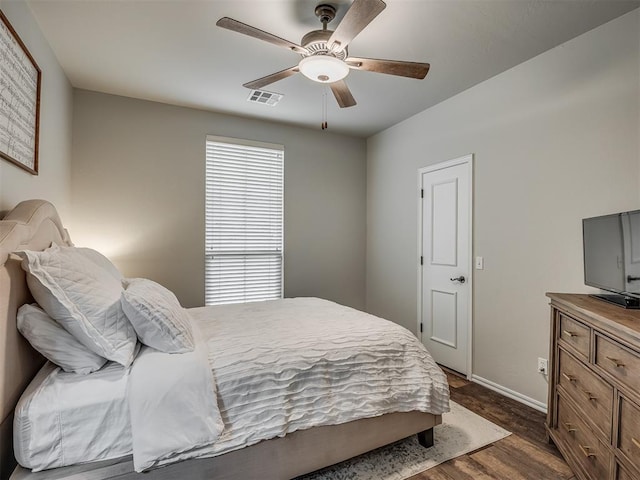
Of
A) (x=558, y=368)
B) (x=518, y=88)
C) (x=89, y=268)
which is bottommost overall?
(x=558, y=368)

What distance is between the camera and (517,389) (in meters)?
2.75

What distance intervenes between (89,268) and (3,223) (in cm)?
38

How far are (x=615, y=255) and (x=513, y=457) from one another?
131cm

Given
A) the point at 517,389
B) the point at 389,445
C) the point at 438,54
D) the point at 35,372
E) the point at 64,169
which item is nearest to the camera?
the point at 35,372

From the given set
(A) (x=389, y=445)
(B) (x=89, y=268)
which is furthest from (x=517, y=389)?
(B) (x=89, y=268)

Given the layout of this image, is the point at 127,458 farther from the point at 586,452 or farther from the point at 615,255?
the point at 615,255

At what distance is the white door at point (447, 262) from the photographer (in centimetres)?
323

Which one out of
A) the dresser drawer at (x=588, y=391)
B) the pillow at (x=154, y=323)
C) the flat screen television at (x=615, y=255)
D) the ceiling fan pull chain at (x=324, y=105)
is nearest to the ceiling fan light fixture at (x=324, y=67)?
the ceiling fan pull chain at (x=324, y=105)

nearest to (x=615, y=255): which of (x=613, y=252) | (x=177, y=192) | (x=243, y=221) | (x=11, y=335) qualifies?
(x=613, y=252)

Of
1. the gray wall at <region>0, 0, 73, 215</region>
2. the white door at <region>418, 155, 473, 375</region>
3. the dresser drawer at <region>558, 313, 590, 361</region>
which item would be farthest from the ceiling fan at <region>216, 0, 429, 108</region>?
the dresser drawer at <region>558, 313, 590, 361</region>

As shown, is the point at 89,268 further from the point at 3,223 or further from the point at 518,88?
the point at 518,88

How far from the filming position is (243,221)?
157 inches

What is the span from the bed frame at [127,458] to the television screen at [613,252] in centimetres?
128

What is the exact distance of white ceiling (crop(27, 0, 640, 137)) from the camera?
2059 millimetres
